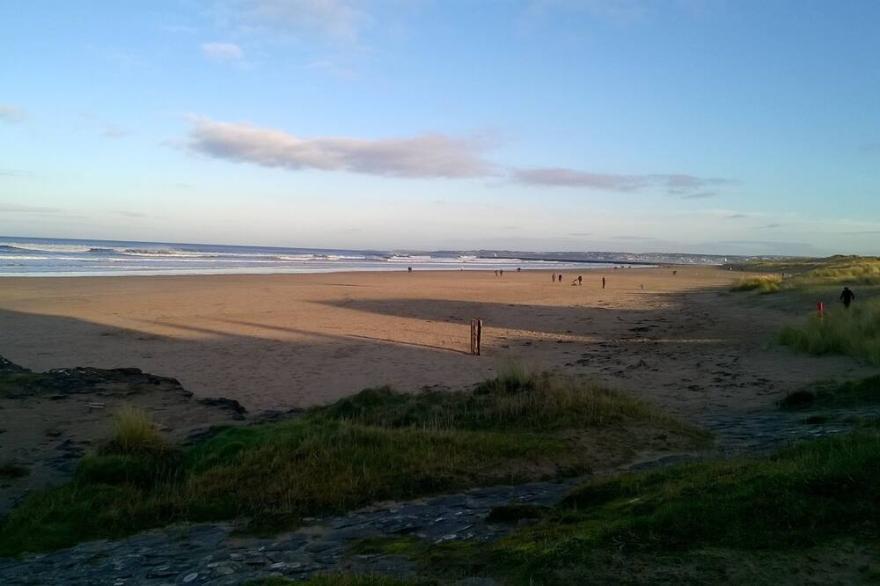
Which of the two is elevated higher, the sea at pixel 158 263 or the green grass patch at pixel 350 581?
the sea at pixel 158 263

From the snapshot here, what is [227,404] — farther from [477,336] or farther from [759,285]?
[759,285]

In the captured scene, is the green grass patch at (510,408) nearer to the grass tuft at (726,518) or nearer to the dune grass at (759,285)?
the grass tuft at (726,518)

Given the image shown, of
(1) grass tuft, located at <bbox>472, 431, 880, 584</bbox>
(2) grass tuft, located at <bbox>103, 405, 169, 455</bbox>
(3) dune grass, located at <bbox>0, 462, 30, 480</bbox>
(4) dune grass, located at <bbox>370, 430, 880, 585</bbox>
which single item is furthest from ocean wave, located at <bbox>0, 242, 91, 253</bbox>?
(1) grass tuft, located at <bbox>472, 431, 880, 584</bbox>

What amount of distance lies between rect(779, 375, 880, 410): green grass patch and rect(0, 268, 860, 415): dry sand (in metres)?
0.74

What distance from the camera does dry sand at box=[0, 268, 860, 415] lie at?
13.7 m

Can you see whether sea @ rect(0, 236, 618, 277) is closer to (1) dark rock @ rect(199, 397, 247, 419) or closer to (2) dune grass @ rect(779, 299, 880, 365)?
(1) dark rock @ rect(199, 397, 247, 419)

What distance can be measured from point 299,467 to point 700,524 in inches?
153

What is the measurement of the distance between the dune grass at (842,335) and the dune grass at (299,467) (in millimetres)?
7599

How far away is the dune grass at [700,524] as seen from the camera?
13.0 ft

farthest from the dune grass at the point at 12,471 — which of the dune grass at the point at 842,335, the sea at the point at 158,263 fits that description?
the sea at the point at 158,263

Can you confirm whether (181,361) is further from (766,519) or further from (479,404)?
(766,519)

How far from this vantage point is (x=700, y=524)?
4215 millimetres

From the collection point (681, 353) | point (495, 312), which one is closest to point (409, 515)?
point (681, 353)

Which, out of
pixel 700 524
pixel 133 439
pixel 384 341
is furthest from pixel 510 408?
pixel 384 341
